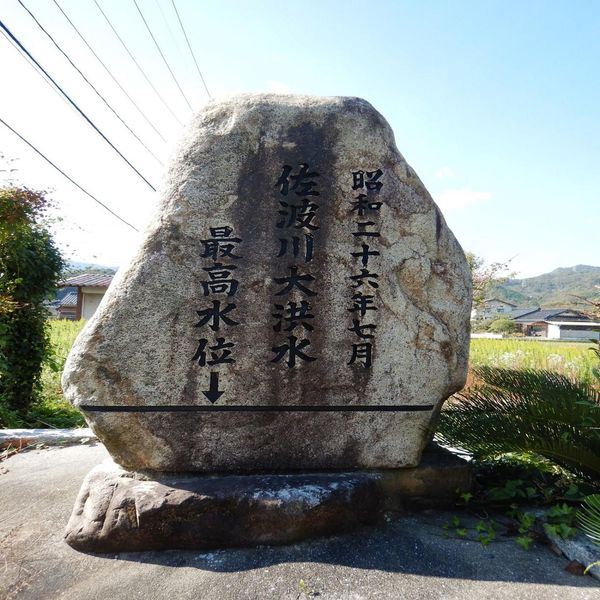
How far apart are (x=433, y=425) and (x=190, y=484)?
5.01 feet

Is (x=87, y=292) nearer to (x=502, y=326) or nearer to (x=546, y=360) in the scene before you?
(x=546, y=360)

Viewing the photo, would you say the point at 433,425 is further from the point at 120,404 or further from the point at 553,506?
the point at 120,404

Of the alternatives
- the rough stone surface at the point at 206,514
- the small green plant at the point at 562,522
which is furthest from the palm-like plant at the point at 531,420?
the rough stone surface at the point at 206,514

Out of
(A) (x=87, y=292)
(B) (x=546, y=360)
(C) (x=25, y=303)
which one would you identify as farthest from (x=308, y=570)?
(A) (x=87, y=292)

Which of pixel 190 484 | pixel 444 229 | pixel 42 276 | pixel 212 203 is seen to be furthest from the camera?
pixel 42 276

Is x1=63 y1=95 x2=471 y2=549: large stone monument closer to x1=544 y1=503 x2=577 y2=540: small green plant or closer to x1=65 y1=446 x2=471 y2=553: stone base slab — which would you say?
x1=65 y1=446 x2=471 y2=553: stone base slab

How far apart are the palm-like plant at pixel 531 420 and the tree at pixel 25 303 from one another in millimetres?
4502

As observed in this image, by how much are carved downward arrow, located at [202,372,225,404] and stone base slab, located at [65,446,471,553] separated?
453 mm

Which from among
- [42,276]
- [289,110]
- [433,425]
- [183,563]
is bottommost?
[183,563]

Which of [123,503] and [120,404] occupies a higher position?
[120,404]

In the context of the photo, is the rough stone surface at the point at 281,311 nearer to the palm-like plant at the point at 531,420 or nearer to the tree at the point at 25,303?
the palm-like plant at the point at 531,420

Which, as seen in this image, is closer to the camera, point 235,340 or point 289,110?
point 235,340

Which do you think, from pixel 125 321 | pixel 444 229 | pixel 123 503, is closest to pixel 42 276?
pixel 125 321

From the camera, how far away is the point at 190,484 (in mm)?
2625
